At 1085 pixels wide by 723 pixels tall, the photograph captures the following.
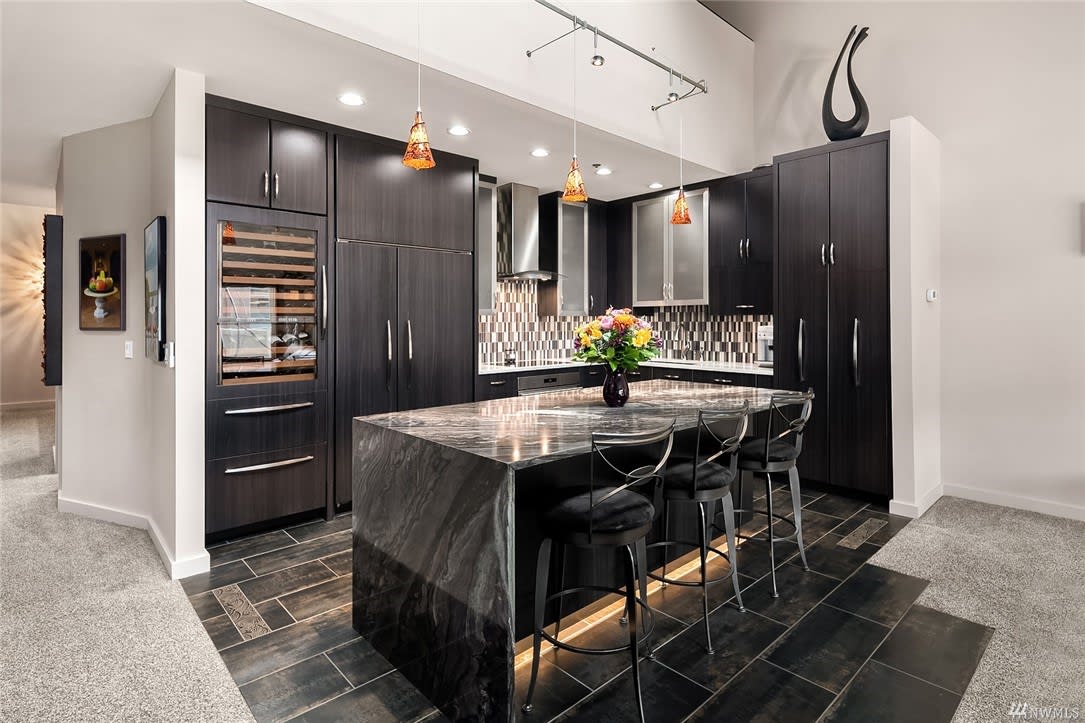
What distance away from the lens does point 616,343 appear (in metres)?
2.72

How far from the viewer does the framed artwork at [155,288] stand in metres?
3.15

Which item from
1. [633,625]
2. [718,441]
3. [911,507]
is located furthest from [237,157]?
[911,507]

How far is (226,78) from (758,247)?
4129 millimetres

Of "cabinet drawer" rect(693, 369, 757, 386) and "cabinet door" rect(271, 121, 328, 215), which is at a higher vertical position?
"cabinet door" rect(271, 121, 328, 215)

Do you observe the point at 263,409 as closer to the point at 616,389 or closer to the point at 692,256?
the point at 616,389

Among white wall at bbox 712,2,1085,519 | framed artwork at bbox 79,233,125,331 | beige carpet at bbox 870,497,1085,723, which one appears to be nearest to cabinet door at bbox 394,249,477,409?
framed artwork at bbox 79,233,125,331

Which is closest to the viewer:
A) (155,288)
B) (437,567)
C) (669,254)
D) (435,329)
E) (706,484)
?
(437,567)

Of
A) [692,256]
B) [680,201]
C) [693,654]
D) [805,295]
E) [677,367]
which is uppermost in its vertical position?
[692,256]

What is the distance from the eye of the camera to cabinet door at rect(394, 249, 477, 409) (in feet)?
13.7

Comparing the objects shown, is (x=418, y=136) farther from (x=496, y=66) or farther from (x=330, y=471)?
(x=330, y=471)

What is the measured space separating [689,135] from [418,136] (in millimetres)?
3153

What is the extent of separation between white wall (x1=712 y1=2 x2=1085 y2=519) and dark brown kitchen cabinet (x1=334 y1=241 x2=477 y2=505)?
12.2 ft

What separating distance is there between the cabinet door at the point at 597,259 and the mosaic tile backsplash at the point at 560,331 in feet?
0.84

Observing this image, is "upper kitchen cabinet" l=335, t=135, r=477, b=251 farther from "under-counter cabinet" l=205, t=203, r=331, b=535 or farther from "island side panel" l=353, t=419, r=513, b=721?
"island side panel" l=353, t=419, r=513, b=721
